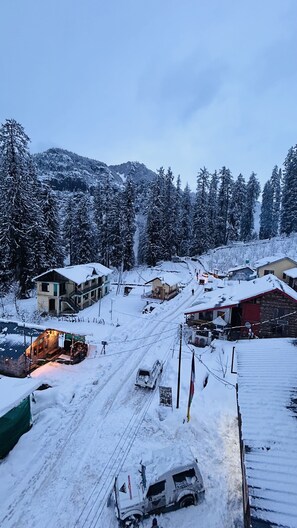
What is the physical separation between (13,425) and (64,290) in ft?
81.4

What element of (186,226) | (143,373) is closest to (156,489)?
(143,373)

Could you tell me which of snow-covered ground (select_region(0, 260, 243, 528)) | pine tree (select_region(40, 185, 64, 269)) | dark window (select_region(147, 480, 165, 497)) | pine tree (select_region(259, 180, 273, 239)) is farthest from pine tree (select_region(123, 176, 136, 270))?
dark window (select_region(147, 480, 165, 497))

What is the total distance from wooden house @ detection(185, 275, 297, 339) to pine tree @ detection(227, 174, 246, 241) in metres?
51.9

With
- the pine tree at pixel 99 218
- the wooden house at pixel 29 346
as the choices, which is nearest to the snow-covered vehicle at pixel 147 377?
the wooden house at pixel 29 346

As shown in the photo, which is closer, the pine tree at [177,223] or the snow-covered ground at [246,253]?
the snow-covered ground at [246,253]

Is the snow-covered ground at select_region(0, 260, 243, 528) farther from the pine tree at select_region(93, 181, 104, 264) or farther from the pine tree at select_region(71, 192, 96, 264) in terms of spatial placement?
the pine tree at select_region(93, 181, 104, 264)

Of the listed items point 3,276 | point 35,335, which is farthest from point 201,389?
point 3,276

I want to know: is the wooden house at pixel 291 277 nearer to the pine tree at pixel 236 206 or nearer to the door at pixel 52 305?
the door at pixel 52 305

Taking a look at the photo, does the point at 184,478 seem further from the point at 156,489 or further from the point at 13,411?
the point at 13,411

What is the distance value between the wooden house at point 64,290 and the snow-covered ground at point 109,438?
523 inches

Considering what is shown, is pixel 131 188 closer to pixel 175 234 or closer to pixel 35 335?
pixel 175 234

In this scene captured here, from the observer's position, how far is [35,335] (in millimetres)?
21656

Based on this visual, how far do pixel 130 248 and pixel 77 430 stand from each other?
156 feet

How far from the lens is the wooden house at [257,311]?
2530 centimetres
